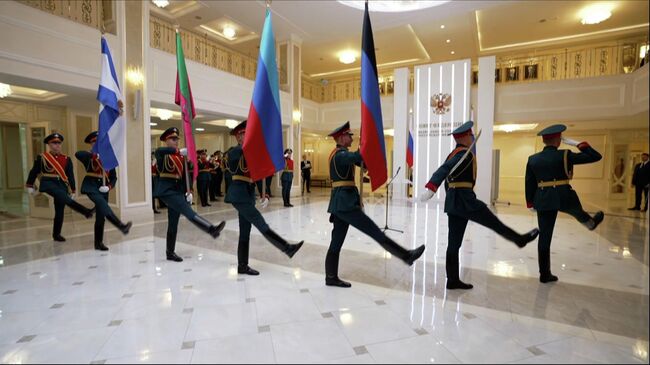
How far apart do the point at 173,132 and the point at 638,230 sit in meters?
8.30

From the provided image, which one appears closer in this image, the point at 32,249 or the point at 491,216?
the point at 491,216

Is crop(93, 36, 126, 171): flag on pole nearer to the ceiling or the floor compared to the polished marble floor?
nearer to the ceiling

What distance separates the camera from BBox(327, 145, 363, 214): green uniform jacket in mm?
3080

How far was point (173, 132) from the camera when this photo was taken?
4.17 m

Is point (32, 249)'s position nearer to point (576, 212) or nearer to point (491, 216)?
point (491, 216)

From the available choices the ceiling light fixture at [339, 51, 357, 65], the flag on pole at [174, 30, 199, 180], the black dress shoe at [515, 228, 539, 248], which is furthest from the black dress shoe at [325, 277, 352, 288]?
the ceiling light fixture at [339, 51, 357, 65]

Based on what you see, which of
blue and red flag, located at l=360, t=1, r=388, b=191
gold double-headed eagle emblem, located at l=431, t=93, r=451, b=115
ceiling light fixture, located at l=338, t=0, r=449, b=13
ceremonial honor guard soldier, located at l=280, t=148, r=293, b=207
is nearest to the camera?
blue and red flag, located at l=360, t=1, r=388, b=191

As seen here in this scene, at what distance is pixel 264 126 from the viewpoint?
3264 mm

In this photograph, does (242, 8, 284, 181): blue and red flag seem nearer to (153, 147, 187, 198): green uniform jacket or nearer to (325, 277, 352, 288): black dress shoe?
(325, 277, 352, 288): black dress shoe

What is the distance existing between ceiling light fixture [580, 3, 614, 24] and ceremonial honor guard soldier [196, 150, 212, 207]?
40.4 feet

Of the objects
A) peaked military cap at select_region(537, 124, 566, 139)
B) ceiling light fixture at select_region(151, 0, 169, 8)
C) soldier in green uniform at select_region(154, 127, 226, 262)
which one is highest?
ceiling light fixture at select_region(151, 0, 169, 8)

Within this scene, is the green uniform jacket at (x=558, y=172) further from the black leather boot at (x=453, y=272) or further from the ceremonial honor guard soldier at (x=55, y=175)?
the ceremonial honor guard soldier at (x=55, y=175)

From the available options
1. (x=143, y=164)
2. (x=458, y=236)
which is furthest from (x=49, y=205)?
(x=458, y=236)

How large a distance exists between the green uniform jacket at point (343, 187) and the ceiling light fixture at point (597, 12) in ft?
36.3
